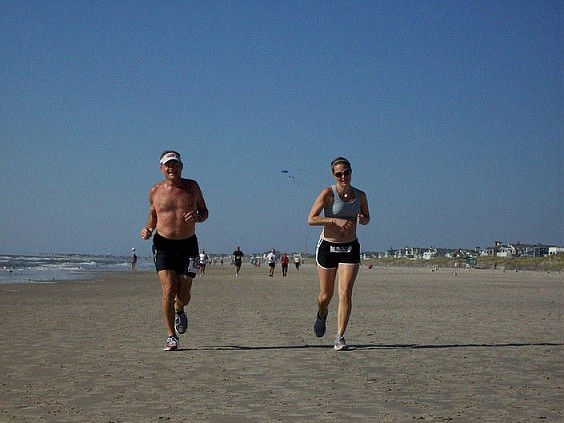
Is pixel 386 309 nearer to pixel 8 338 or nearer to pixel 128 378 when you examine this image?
pixel 8 338

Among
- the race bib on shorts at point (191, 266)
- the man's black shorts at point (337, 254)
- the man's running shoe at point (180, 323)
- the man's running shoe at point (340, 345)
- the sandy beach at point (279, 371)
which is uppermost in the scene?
the man's black shorts at point (337, 254)

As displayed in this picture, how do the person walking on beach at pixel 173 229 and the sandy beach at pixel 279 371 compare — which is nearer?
the sandy beach at pixel 279 371

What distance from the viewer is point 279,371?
244 inches

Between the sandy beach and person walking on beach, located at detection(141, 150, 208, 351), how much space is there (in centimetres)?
67

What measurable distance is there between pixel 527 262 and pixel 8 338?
82.7 m

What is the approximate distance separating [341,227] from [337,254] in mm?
299

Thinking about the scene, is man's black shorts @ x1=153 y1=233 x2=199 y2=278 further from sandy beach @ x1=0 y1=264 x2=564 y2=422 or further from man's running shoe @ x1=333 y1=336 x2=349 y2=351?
man's running shoe @ x1=333 y1=336 x2=349 y2=351

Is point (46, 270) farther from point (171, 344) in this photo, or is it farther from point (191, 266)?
point (171, 344)

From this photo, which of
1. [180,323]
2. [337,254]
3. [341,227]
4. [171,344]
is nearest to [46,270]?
[180,323]

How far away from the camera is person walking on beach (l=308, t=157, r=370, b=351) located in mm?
7824

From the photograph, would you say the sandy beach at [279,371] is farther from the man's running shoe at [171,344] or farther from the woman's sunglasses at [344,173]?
the woman's sunglasses at [344,173]

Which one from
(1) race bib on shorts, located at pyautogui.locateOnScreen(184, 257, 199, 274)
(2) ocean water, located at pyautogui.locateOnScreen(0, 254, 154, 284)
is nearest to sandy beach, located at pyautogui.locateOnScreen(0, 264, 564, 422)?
(1) race bib on shorts, located at pyautogui.locateOnScreen(184, 257, 199, 274)

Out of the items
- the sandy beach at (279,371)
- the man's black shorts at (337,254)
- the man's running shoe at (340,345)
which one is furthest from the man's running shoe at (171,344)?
the man's black shorts at (337,254)

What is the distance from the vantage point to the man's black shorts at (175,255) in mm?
7664
